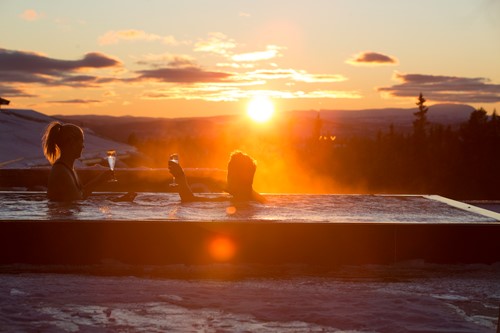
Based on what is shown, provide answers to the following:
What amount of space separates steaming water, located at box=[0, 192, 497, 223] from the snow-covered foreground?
0.59 meters

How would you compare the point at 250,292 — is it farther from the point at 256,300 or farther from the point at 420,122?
the point at 420,122

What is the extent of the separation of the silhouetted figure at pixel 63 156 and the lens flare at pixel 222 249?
2.01 metres

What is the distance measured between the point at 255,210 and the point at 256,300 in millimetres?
2220

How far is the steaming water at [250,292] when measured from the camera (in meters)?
4.88

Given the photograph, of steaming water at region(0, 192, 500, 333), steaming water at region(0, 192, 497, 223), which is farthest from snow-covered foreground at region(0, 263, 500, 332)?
steaming water at region(0, 192, 497, 223)

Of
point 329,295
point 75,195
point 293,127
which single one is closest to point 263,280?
point 329,295

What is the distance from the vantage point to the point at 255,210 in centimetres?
761

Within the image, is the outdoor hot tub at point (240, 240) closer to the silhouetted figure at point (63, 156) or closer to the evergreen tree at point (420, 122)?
the silhouetted figure at point (63, 156)

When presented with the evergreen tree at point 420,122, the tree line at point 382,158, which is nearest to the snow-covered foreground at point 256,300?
the tree line at point 382,158

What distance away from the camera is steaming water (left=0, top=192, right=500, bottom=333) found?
4883 mm

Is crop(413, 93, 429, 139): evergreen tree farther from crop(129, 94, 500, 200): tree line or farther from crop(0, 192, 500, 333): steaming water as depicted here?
crop(0, 192, 500, 333): steaming water

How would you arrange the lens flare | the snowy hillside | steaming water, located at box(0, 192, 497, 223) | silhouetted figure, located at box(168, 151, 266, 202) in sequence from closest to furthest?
the lens flare
steaming water, located at box(0, 192, 497, 223)
silhouetted figure, located at box(168, 151, 266, 202)
the snowy hillside

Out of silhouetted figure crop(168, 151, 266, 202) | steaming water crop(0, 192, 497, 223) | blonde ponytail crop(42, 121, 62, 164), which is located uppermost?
blonde ponytail crop(42, 121, 62, 164)

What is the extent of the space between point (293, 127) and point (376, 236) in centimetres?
15028
